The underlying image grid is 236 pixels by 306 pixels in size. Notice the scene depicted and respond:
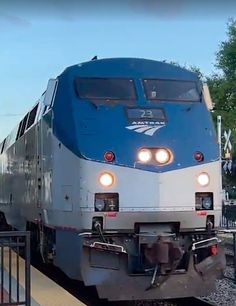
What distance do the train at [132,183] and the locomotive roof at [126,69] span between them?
2 cm

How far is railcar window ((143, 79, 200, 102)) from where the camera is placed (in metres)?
9.13

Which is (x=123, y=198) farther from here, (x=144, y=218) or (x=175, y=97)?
(x=175, y=97)

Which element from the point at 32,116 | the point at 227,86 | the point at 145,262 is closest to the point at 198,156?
the point at 145,262

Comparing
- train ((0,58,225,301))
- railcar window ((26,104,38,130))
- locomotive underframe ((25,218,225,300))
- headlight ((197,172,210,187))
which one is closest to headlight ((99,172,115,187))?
train ((0,58,225,301))

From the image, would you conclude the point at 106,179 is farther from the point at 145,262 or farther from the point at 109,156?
the point at 145,262

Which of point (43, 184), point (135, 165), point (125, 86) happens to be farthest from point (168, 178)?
point (43, 184)

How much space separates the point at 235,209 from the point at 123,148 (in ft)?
60.0

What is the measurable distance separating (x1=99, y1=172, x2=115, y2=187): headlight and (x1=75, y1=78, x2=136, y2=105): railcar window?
4.26 ft

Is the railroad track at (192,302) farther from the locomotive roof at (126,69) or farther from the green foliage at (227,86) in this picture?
the green foliage at (227,86)

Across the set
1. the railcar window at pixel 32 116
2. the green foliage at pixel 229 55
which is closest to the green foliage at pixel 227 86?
the green foliage at pixel 229 55

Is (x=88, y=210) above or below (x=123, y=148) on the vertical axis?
below

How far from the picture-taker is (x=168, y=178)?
8141mm

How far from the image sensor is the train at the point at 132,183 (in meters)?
8.04

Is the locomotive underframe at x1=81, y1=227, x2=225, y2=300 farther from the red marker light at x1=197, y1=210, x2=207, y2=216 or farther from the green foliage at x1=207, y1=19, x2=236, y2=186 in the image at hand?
the green foliage at x1=207, y1=19, x2=236, y2=186
